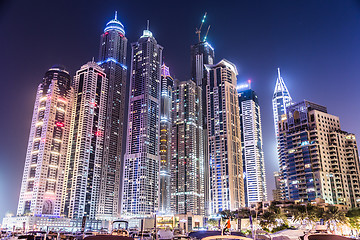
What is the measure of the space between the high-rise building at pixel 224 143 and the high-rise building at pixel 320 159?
4366 cm

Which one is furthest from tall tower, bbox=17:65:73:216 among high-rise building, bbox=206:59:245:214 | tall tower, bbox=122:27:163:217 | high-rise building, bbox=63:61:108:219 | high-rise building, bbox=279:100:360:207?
high-rise building, bbox=279:100:360:207

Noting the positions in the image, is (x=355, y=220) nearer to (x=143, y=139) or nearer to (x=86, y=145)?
(x=143, y=139)

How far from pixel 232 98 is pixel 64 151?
326 ft

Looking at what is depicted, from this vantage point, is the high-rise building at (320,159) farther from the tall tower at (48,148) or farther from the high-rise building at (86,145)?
the tall tower at (48,148)

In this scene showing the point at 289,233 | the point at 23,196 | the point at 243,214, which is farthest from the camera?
the point at 23,196

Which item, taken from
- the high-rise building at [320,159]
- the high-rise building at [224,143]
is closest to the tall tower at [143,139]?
the high-rise building at [224,143]

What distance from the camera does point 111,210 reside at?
179 metres

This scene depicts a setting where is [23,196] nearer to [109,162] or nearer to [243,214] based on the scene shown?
[109,162]

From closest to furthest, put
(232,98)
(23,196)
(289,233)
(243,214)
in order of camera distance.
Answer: (289,233), (243,214), (23,196), (232,98)

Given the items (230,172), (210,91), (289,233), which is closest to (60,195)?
(230,172)

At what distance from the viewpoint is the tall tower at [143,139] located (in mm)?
170250

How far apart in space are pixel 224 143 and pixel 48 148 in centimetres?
9165

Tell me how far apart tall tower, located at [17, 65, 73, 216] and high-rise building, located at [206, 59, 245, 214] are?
261 feet

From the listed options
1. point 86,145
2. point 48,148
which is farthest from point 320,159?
point 48,148
